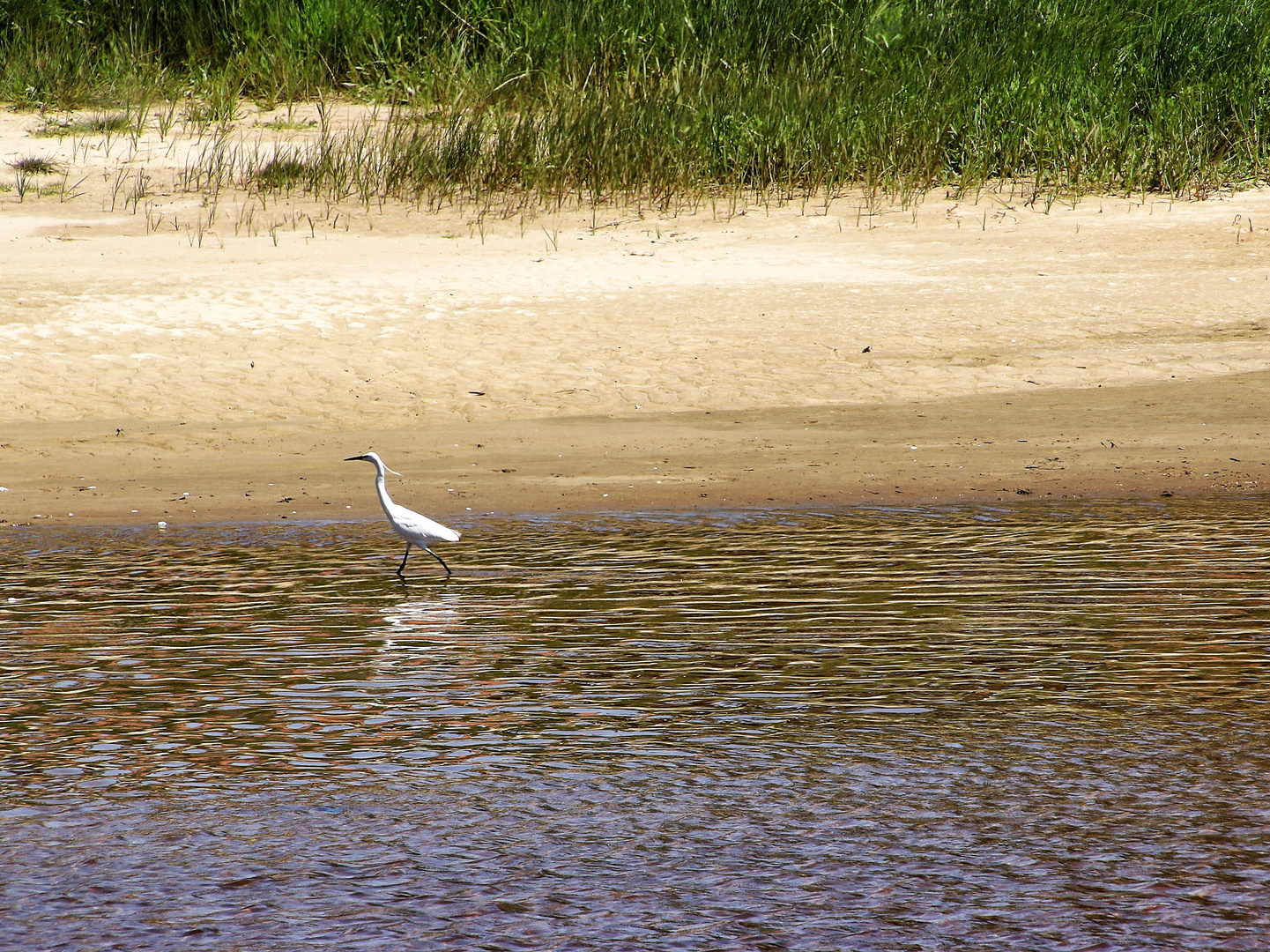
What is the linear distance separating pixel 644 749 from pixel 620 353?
733 centimetres

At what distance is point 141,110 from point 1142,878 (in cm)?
1639

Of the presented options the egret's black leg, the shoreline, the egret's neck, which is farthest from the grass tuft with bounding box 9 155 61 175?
the egret's black leg

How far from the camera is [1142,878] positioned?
3.33m

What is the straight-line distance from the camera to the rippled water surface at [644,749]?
3.21m

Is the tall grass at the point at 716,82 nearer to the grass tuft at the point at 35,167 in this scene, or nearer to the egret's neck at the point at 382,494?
the grass tuft at the point at 35,167

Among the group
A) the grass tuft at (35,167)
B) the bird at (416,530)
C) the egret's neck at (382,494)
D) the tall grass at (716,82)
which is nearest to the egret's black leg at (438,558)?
the bird at (416,530)

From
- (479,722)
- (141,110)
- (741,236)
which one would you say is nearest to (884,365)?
(741,236)

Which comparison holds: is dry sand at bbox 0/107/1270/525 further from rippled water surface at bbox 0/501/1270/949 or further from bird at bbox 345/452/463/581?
rippled water surface at bbox 0/501/1270/949

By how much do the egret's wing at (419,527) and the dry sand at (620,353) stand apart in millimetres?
1363

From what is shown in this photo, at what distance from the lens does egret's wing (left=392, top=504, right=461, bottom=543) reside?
6.53 metres

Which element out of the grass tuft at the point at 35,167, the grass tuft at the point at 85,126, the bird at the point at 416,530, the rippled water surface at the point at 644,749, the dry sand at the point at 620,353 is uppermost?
the grass tuft at the point at 85,126

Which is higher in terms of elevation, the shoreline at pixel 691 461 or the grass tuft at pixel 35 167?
the grass tuft at pixel 35 167

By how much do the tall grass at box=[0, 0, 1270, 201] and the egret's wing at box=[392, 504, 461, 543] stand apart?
9304 mm

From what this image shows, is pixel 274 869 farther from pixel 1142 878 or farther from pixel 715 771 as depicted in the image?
pixel 1142 878
